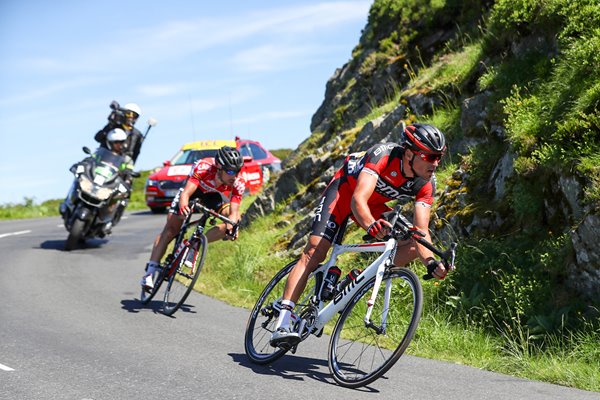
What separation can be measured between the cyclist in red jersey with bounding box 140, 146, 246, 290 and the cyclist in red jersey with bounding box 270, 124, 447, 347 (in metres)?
2.84

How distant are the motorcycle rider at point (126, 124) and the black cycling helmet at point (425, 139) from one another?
11674 millimetres

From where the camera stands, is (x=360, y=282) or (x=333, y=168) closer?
(x=360, y=282)

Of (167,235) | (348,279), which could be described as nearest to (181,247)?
(167,235)

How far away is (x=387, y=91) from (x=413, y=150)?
10703 millimetres

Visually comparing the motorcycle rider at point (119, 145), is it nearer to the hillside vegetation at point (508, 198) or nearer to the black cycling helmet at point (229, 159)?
the hillside vegetation at point (508, 198)

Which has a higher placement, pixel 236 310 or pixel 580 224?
pixel 580 224

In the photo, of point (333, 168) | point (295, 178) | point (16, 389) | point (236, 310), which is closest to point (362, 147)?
point (333, 168)

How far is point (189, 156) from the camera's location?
83.3ft

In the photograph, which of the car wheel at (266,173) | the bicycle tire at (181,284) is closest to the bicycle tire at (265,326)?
the bicycle tire at (181,284)

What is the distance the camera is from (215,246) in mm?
14836

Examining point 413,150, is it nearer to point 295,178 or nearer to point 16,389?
point 16,389

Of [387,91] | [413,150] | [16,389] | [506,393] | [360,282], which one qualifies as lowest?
[506,393]

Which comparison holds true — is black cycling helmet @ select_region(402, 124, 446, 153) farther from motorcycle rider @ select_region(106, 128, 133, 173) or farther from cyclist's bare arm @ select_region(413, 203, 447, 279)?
motorcycle rider @ select_region(106, 128, 133, 173)

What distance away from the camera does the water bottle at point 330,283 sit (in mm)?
6684
